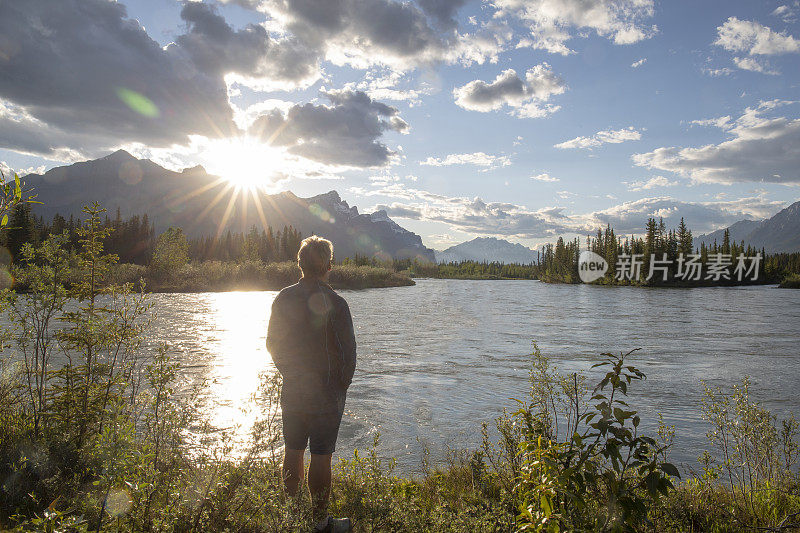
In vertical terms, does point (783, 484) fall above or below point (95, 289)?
below

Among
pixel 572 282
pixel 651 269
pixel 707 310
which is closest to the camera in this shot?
pixel 707 310

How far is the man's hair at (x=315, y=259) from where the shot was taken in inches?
188

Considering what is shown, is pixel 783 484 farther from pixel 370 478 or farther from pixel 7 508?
pixel 7 508

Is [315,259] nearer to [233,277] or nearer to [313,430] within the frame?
[313,430]

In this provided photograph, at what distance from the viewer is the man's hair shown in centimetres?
477

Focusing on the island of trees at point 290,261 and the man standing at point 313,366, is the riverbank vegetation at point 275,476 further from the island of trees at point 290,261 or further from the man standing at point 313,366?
the island of trees at point 290,261

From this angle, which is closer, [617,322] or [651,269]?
[617,322]

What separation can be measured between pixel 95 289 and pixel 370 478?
15.3 feet

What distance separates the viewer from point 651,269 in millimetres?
102062

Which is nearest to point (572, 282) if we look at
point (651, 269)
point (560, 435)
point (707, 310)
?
point (651, 269)

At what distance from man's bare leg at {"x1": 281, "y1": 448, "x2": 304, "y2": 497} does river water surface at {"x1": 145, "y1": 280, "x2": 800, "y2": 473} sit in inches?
29.5

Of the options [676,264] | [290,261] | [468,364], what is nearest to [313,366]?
[468,364]

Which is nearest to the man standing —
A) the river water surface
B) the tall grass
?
the river water surface

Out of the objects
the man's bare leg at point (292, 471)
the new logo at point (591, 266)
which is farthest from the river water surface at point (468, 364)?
the new logo at point (591, 266)
